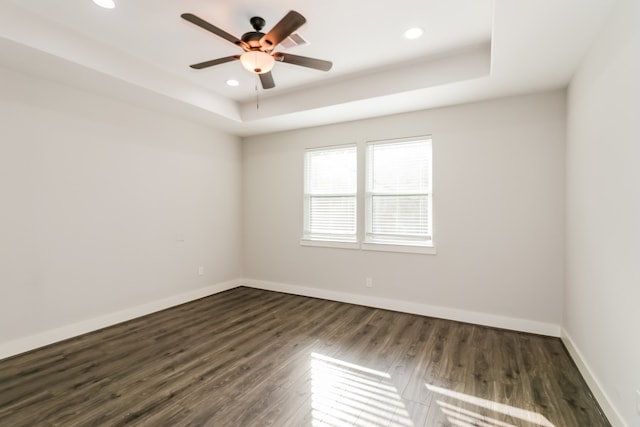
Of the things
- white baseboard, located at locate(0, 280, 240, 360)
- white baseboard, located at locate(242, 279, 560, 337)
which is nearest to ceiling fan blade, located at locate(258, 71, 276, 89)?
white baseboard, located at locate(242, 279, 560, 337)

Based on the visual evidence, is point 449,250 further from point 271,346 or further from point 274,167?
point 274,167

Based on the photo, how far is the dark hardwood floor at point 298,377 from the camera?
2.03m

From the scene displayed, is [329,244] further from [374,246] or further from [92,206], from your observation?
[92,206]

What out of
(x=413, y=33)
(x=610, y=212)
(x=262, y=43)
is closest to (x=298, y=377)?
(x=610, y=212)

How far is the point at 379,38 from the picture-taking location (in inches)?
114

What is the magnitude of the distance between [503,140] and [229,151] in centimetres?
403

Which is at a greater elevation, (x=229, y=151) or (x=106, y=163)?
(x=229, y=151)

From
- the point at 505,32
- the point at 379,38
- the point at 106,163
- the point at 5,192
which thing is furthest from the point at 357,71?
the point at 5,192

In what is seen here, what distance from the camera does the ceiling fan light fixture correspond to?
7.87 ft

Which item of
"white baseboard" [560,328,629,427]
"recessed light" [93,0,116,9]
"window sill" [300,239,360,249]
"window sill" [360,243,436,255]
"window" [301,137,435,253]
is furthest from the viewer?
"window sill" [300,239,360,249]

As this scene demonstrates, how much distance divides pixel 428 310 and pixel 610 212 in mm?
2343

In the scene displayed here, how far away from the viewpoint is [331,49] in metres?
3.08

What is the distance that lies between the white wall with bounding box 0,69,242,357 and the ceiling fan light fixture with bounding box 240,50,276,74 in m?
2.23

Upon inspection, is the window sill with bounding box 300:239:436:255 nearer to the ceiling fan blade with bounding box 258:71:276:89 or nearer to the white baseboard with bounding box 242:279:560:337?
the white baseboard with bounding box 242:279:560:337
